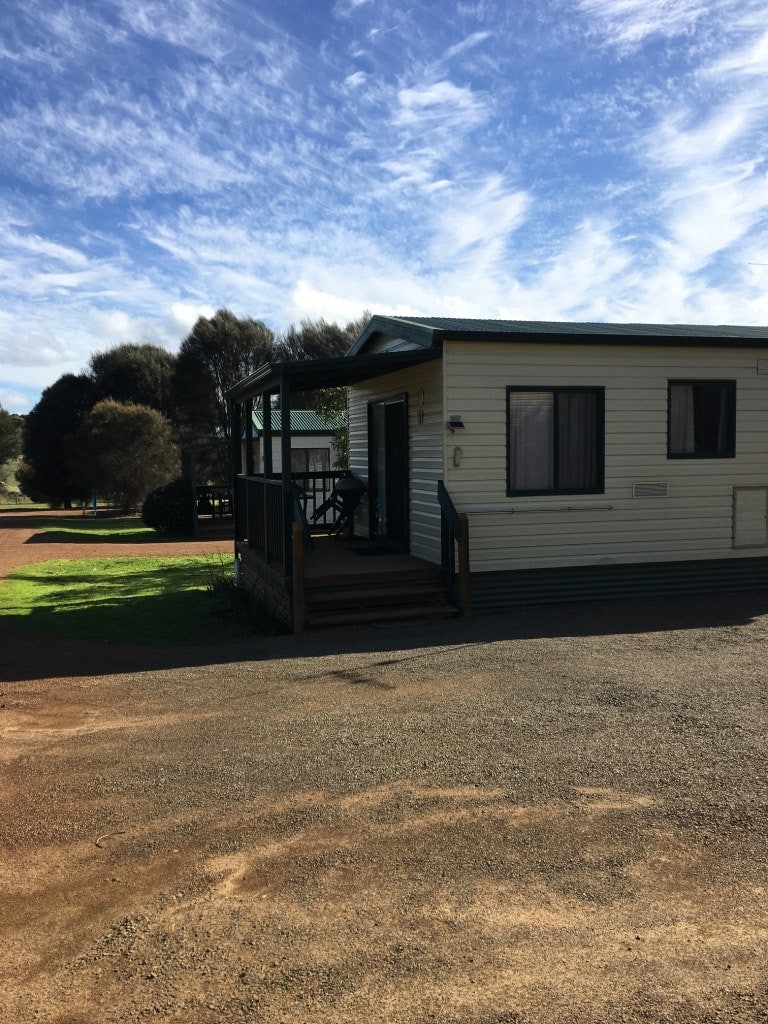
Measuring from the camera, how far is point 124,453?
95.9 feet

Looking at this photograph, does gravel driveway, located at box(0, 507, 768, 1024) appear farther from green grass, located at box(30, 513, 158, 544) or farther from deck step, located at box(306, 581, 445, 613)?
green grass, located at box(30, 513, 158, 544)

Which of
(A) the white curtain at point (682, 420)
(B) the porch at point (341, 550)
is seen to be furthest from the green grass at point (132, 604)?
(A) the white curtain at point (682, 420)

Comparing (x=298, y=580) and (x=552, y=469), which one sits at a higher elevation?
(x=552, y=469)

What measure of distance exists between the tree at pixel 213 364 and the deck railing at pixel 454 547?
3102 cm

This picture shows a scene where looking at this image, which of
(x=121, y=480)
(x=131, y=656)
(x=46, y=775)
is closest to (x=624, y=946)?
(x=46, y=775)

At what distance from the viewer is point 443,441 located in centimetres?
938

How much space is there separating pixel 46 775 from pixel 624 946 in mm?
3129

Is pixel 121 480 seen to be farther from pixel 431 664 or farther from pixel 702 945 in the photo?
pixel 702 945

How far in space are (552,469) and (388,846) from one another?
668 centimetres

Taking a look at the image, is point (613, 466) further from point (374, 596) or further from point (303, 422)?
point (303, 422)

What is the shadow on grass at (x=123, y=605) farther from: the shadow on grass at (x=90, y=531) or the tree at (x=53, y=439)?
the tree at (x=53, y=439)

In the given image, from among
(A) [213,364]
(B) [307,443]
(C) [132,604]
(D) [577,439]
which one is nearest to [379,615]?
(D) [577,439]

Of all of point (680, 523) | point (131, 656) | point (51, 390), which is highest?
point (51, 390)

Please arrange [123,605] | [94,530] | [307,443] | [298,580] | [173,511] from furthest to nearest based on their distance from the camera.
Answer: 1. [307,443]
2. [94,530]
3. [173,511]
4. [123,605]
5. [298,580]
